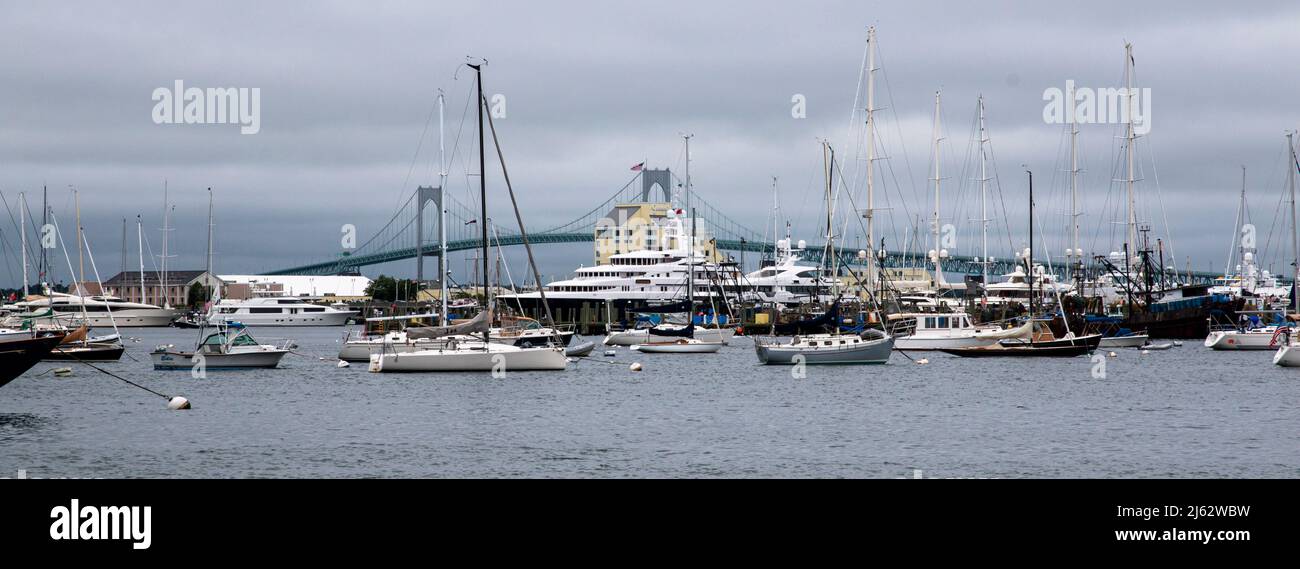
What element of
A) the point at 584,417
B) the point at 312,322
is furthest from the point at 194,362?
the point at 312,322

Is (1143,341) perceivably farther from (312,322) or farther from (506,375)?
(312,322)

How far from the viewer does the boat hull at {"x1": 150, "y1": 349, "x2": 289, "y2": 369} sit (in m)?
46.6

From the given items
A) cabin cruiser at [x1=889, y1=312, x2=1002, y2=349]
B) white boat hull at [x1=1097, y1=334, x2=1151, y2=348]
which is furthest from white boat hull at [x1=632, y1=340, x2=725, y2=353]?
white boat hull at [x1=1097, y1=334, x2=1151, y2=348]

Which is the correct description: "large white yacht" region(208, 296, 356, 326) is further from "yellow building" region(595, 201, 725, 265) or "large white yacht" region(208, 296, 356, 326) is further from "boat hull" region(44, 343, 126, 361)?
"boat hull" region(44, 343, 126, 361)

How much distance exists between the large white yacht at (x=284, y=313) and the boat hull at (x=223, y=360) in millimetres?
98311

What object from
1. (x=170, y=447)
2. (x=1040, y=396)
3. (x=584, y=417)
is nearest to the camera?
(x=170, y=447)

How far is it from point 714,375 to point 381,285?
143708 millimetres

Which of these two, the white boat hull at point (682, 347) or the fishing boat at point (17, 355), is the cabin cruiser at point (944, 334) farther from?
the fishing boat at point (17, 355)

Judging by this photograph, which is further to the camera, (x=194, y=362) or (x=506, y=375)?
(x=194, y=362)

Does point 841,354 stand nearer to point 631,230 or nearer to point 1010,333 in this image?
point 1010,333

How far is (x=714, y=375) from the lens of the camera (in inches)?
1833

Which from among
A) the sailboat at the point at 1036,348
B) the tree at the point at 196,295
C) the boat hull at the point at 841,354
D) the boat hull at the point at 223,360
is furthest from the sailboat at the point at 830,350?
the tree at the point at 196,295

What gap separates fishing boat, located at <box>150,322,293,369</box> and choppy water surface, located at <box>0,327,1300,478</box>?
0.63 metres
